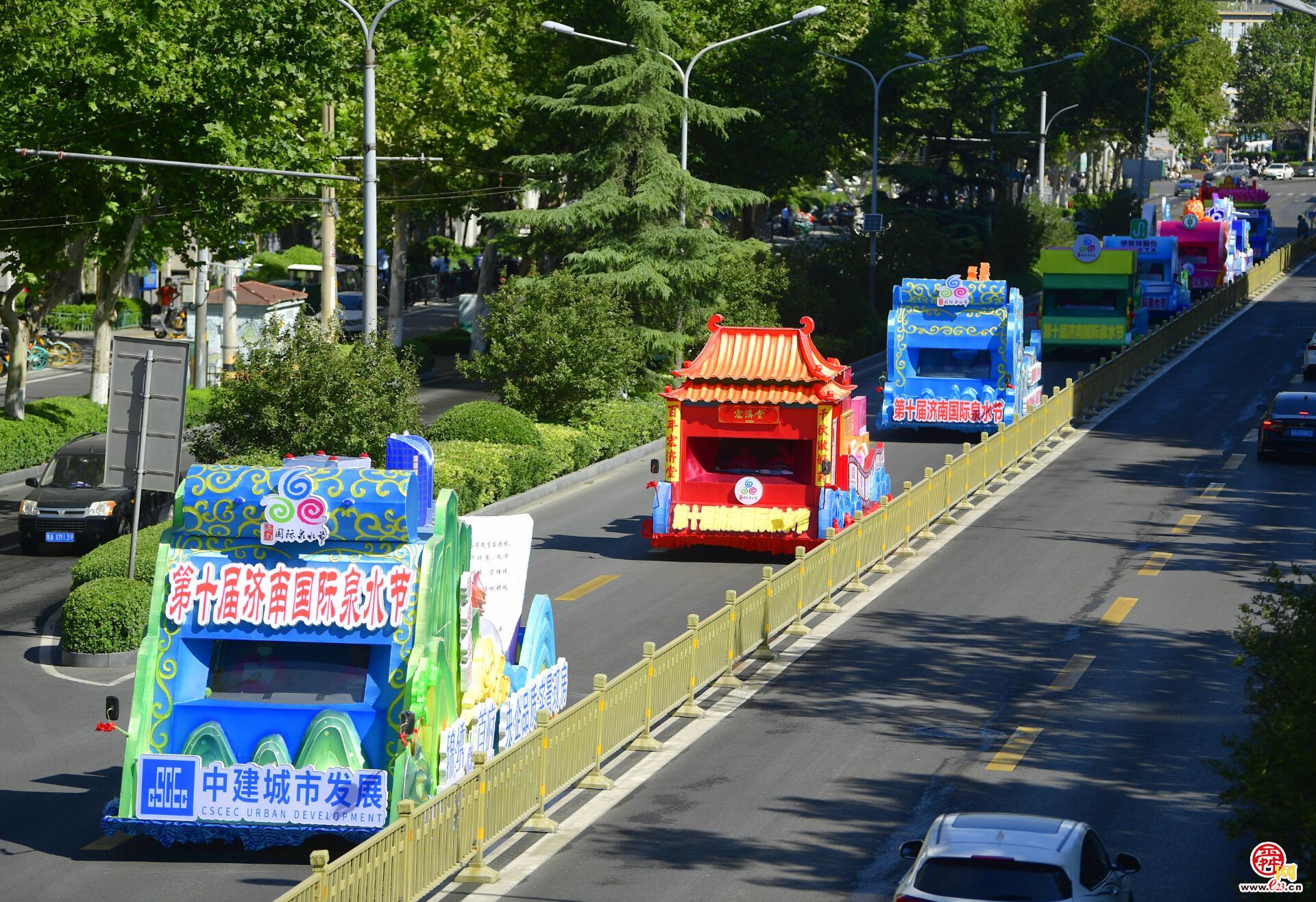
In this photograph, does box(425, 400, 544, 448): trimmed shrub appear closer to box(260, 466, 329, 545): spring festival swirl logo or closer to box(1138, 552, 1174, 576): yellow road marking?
box(1138, 552, 1174, 576): yellow road marking

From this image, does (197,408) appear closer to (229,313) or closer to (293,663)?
(229,313)

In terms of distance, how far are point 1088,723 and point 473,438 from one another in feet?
57.6

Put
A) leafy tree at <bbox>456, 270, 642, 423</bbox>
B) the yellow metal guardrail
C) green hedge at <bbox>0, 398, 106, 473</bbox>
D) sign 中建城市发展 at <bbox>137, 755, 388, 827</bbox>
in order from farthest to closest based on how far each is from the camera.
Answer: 1. leafy tree at <bbox>456, 270, 642, 423</bbox>
2. green hedge at <bbox>0, 398, 106, 473</bbox>
3. sign 中建城市发展 at <bbox>137, 755, 388, 827</bbox>
4. the yellow metal guardrail

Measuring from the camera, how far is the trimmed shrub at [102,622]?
867 inches

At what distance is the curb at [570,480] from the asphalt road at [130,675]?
0.29 m

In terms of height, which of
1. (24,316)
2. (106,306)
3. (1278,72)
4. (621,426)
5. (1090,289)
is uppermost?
(1278,72)

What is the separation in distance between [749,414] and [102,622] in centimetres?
1034

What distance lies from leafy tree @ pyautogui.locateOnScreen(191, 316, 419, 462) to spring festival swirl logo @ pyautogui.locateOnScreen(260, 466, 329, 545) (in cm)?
1301

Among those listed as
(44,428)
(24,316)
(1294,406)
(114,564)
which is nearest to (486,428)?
(44,428)

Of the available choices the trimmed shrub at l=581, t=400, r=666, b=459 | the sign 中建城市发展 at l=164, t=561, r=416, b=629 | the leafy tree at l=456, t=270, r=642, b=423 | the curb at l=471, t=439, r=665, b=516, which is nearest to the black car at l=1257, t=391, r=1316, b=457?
the trimmed shrub at l=581, t=400, r=666, b=459

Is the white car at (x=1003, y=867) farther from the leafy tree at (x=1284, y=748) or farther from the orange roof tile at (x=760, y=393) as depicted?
the orange roof tile at (x=760, y=393)

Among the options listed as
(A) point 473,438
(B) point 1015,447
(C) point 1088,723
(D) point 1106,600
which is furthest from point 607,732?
(B) point 1015,447

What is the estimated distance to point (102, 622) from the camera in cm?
2202

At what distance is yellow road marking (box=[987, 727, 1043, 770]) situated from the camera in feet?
57.9
